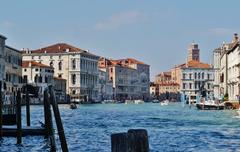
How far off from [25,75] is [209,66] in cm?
6192

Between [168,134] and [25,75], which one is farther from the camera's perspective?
[25,75]

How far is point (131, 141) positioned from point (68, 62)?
336 feet

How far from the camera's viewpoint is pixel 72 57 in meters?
108

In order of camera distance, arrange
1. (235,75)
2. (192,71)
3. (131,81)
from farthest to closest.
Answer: (131,81)
(192,71)
(235,75)

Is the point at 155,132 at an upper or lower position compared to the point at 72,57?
lower

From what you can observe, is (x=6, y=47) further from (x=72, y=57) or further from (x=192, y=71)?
(x=192, y=71)

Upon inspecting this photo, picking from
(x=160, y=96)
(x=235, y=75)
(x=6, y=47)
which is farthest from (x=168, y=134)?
(x=160, y=96)

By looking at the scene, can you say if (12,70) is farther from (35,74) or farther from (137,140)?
(137,140)

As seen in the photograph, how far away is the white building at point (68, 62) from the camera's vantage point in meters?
108

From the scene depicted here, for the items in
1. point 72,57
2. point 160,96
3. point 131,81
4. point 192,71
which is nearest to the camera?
point 72,57

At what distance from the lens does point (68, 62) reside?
108 metres

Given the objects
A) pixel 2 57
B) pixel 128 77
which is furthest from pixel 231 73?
pixel 128 77

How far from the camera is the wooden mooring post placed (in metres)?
6.02

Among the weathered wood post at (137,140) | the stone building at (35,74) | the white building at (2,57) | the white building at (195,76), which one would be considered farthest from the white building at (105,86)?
the weathered wood post at (137,140)
